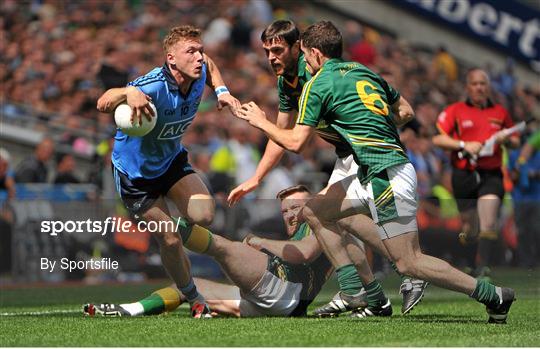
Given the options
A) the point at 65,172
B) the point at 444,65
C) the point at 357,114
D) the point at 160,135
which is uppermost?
the point at 357,114

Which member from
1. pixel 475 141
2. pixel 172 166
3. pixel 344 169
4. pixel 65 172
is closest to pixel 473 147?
pixel 475 141

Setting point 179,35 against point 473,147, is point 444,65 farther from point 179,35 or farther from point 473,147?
point 179,35

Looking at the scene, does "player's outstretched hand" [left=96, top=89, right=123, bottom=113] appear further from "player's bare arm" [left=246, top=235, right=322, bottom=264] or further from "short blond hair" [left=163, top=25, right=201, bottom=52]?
"player's bare arm" [left=246, top=235, right=322, bottom=264]

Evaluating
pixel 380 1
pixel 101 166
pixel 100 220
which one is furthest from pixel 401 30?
pixel 100 220

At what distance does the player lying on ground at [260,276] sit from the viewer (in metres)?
10.0

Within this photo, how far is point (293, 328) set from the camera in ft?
28.9

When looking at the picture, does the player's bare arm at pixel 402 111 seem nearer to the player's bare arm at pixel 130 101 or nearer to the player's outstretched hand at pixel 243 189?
the player's outstretched hand at pixel 243 189

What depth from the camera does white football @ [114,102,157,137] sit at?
9.44 meters

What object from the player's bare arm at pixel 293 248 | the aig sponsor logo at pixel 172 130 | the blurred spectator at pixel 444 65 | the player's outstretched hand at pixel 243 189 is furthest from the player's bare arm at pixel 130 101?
the blurred spectator at pixel 444 65

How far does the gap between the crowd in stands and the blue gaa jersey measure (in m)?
5.63

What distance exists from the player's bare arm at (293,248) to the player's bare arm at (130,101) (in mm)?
1477

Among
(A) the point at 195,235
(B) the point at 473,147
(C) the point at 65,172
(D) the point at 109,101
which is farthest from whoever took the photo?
(C) the point at 65,172

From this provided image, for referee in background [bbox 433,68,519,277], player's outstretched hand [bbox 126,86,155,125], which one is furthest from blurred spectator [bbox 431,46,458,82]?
player's outstretched hand [bbox 126,86,155,125]

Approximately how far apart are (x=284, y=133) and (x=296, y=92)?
4.19 feet
